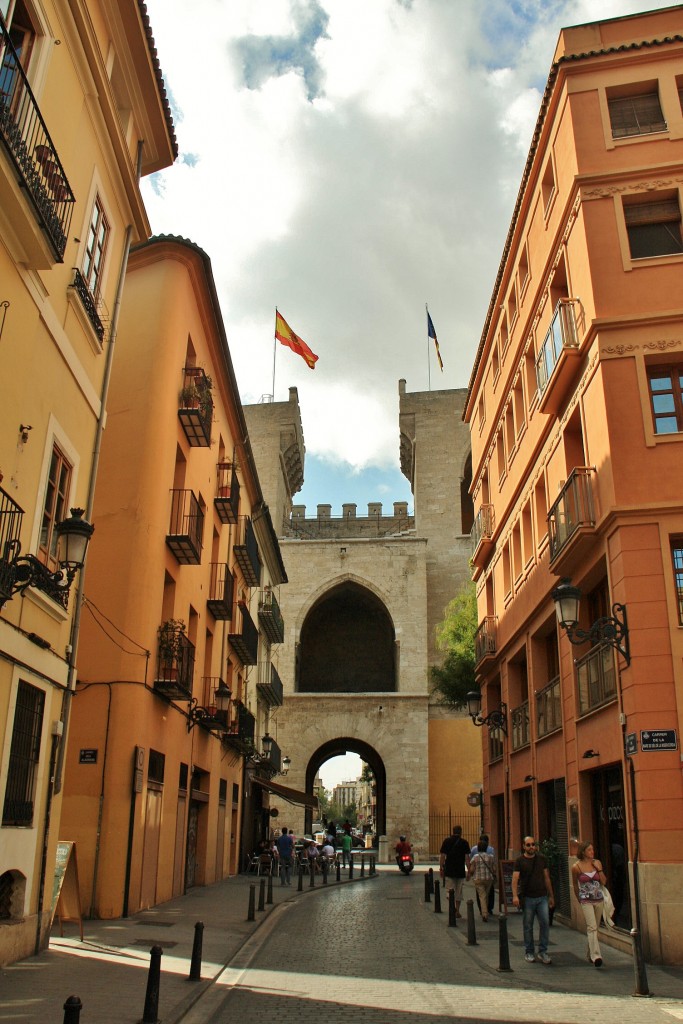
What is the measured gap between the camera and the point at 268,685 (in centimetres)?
→ 3375

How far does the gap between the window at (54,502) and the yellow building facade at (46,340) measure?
0.08 ft

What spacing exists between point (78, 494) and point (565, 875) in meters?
11.0

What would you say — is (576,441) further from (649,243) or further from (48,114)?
(48,114)

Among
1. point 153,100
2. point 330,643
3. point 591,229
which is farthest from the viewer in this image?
point 330,643

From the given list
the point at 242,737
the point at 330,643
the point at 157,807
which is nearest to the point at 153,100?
the point at 157,807

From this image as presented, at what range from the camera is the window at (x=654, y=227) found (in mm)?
14442

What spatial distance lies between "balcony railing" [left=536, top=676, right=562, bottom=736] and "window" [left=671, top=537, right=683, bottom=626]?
15.9 ft

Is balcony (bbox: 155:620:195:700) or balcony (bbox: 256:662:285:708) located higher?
balcony (bbox: 256:662:285:708)

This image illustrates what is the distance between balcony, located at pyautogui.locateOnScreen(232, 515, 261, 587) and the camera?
26.1 metres

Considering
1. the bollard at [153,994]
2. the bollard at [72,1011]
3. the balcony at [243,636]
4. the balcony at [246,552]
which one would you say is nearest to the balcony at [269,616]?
the balcony at [243,636]

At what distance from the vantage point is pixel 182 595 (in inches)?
736

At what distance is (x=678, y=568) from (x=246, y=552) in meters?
15.8

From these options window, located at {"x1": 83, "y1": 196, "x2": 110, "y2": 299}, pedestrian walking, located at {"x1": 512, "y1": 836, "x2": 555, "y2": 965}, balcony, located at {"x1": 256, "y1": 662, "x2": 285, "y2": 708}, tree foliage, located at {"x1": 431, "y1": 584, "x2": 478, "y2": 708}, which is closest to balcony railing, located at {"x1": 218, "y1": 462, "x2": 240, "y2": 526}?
window, located at {"x1": 83, "y1": 196, "x2": 110, "y2": 299}

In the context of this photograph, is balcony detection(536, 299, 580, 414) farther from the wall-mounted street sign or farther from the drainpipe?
the drainpipe
